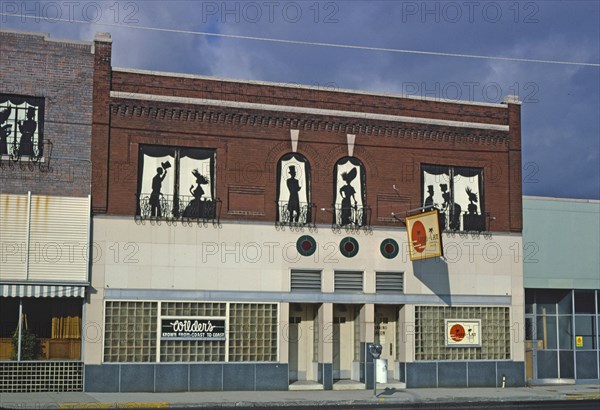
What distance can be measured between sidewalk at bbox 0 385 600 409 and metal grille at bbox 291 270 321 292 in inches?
141

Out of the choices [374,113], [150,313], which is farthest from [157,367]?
[374,113]

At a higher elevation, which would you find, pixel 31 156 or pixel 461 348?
pixel 31 156

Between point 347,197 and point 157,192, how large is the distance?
268 inches

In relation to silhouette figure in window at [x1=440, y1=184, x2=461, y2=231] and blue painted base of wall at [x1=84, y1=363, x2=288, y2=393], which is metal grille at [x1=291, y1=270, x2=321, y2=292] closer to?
blue painted base of wall at [x1=84, y1=363, x2=288, y2=393]

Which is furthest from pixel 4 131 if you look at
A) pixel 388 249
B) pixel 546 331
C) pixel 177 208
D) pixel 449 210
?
pixel 546 331

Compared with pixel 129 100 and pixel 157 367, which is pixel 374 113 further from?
pixel 157 367

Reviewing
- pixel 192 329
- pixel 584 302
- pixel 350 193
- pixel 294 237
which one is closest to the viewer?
pixel 192 329

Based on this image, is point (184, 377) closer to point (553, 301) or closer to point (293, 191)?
point (293, 191)

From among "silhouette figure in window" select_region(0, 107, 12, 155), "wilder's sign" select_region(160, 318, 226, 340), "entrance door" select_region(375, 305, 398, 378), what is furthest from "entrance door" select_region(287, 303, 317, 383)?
"silhouette figure in window" select_region(0, 107, 12, 155)

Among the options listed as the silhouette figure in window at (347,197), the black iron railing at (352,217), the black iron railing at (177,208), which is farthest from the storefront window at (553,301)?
the black iron railing at (177,208)

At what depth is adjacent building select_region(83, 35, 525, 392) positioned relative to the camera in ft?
97.0

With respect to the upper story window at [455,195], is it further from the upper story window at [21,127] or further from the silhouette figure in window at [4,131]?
the silhouette figure in window at [4,131]

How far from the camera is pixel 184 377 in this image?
97.3 feet

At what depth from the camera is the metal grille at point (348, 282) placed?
105ft
